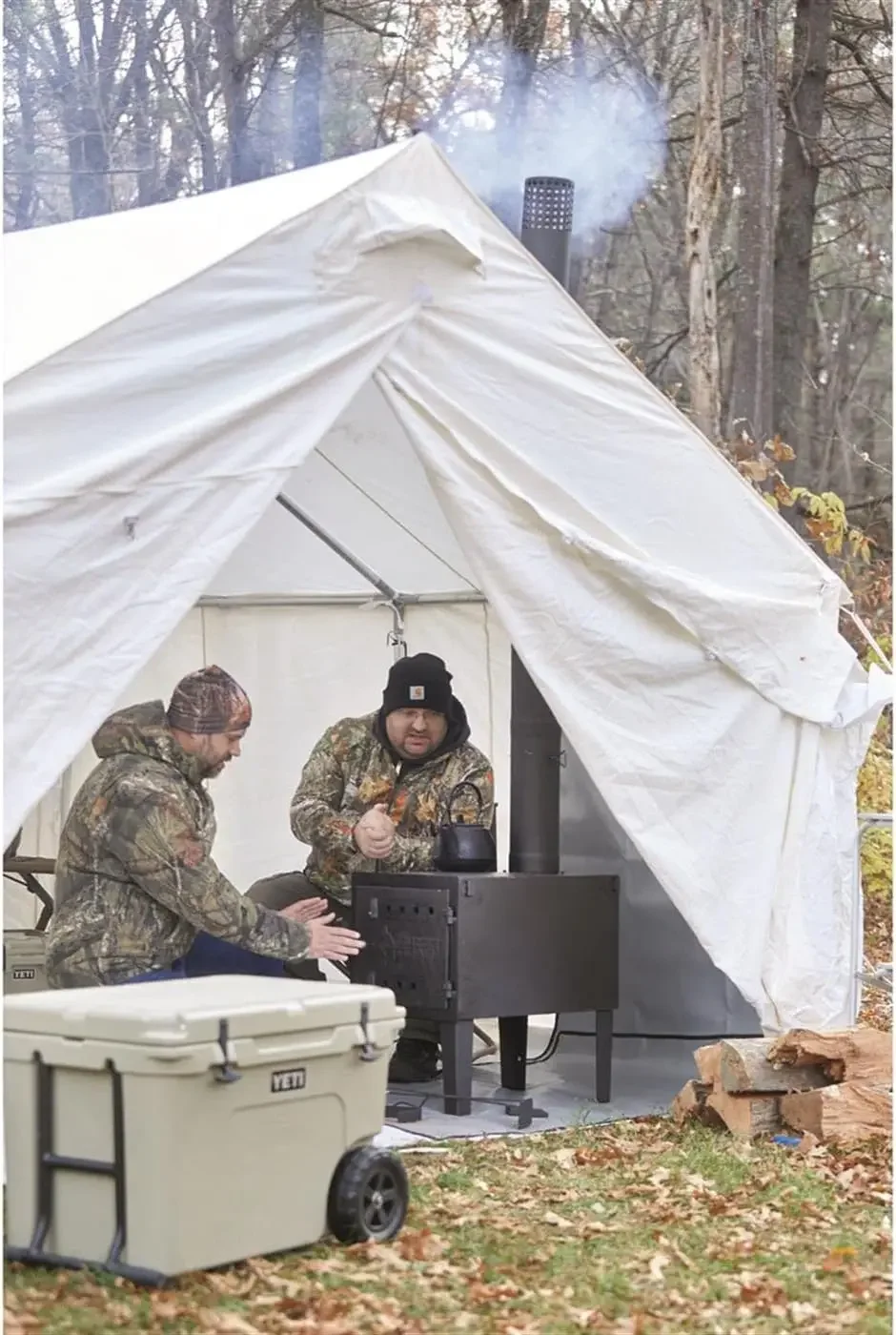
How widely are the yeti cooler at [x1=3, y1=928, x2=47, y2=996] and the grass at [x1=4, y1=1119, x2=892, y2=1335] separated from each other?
2.14 m

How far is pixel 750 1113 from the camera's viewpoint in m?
5.57

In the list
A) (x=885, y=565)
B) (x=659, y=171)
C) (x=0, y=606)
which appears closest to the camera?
(x=0, y=606)

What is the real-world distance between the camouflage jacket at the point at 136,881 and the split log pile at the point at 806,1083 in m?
1.40

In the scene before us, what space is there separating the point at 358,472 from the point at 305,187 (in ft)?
7.70

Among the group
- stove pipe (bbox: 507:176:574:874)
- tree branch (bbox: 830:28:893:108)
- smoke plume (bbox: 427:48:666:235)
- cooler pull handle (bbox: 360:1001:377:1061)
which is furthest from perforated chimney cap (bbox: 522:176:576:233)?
tree branch (bbox: 830:28:893:108)

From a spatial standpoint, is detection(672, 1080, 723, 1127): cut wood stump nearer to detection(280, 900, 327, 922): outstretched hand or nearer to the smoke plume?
detection(280, 900, 327, 922): outstretched hand

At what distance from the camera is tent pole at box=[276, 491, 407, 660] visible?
7965mm

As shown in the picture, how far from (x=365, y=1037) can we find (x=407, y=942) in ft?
5.40

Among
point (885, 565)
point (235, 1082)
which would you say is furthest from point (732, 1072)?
point (885, 565)

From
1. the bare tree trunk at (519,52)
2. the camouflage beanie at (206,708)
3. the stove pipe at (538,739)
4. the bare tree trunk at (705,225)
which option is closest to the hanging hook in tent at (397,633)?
the stove pipe at (538,739)

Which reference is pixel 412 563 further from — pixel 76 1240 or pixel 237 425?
pixel 76 1240

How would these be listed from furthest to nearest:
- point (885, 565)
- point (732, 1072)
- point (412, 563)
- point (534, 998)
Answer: point (885, 565)
point (412, 563)
point (534, 998)
point (732, 1072)

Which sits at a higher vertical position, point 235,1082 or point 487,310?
point 487,310

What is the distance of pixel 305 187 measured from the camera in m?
5.26
